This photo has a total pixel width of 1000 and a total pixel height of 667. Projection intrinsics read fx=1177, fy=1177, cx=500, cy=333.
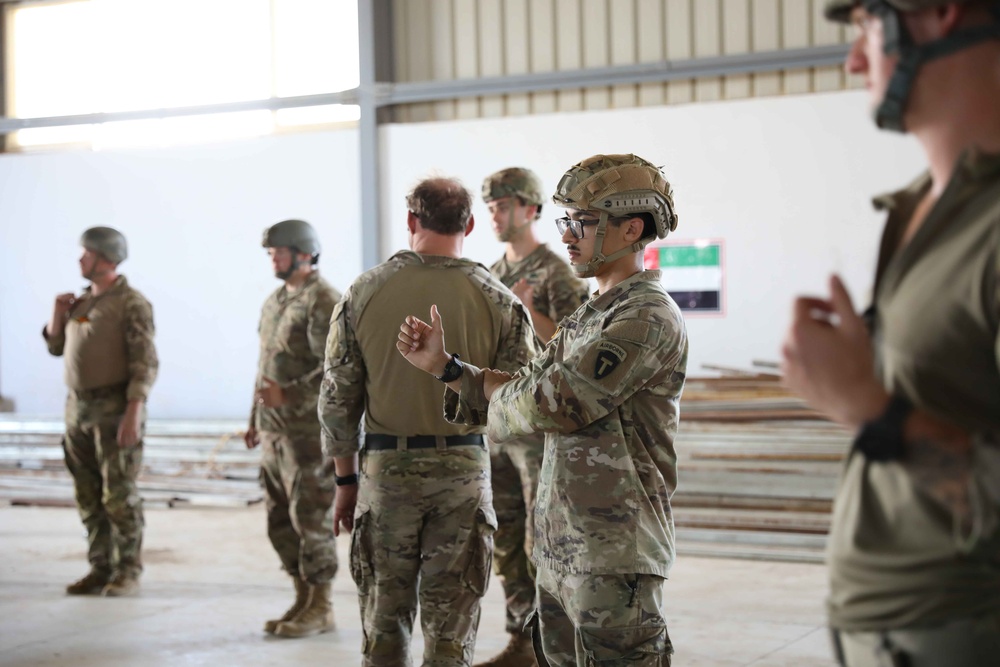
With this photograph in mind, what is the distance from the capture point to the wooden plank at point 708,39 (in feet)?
29.7

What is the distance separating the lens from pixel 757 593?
642cm

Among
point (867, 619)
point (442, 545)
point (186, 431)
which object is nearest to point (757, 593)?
point (442, 545)

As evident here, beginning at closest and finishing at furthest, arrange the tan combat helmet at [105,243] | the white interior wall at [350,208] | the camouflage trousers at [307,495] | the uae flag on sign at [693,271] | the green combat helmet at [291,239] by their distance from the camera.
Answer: the camouflage trousers at [307,495]
the green combat helmet at [291,239]
the tan combat helmet at [105,243]
the white interior wall at [350,208]
the uae flag on sign at [693,271]

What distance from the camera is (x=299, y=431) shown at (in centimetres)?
543

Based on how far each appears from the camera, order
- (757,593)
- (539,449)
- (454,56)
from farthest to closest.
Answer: (454,56)
(757,593)
(539,449)

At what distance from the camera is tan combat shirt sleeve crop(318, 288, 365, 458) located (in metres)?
3.76

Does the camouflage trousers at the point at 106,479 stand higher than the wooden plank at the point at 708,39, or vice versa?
the wooden plank at the point at 708,39

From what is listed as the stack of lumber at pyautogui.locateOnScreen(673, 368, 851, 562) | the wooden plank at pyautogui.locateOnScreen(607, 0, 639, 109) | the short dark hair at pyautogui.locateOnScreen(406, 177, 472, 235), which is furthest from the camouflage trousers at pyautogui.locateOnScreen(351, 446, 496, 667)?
the wooden plank at pyautogui.locateOnScreen(607, 0, 639, 109)

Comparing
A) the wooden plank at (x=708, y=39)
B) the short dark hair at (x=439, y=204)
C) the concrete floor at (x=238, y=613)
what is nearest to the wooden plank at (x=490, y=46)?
the wooden plank at (x=708, y=39)

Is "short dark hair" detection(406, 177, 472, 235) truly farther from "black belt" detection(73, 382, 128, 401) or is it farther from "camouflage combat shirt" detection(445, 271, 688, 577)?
"black belt" detection(73, 382, 128, 401)

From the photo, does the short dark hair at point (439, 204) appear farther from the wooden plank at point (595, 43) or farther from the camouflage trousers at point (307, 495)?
the wooden plank at point (595, 43)

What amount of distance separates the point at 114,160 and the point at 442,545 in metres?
8.33

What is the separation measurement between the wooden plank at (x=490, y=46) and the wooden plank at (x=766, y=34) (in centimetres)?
208

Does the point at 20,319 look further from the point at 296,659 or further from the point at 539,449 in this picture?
the point at 539,449
